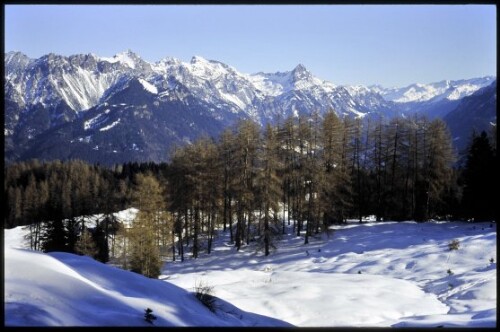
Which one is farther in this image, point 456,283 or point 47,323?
point 456,283

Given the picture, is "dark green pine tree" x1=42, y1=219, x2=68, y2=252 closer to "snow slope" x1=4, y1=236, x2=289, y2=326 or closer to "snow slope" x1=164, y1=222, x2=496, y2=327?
"snow slope" x1=164, y1=222, x2=496, y2=327

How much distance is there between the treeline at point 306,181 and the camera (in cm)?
3578

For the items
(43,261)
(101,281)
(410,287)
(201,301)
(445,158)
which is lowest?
(410,287)

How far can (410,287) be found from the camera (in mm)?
18828

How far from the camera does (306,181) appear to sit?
3769 cm

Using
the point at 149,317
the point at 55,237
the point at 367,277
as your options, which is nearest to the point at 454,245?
the point at 367,277

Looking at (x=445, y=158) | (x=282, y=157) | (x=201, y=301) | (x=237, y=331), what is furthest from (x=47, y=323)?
(x=445, y=158)

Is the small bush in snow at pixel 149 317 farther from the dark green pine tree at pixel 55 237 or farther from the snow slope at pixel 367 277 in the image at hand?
the dark green pine tree at pixel 55 237

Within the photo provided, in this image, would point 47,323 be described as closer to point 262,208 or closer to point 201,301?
point 201,301

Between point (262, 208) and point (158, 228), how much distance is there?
360 inches

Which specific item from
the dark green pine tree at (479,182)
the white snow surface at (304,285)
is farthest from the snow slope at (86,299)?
the dark green pine tree at (479,182)

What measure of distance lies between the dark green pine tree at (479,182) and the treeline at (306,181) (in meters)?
0.09

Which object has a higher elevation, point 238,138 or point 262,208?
point 238,138

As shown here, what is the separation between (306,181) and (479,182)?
15.1m
